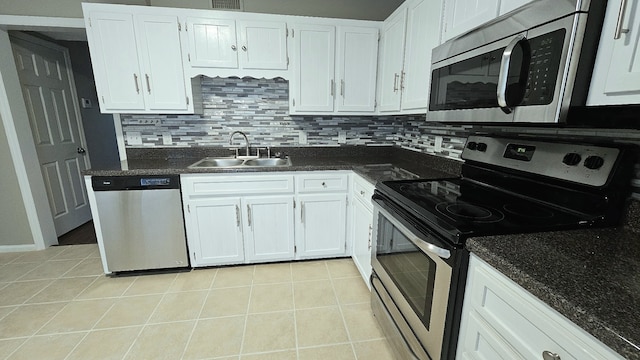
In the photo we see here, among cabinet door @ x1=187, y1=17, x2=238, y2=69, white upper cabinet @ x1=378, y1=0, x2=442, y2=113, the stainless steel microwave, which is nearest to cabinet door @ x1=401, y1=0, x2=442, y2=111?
white upper cabinet @ x1=378, y1=0, x2=442, y2=113

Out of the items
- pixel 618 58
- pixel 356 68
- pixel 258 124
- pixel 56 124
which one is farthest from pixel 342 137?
pixel 56 124

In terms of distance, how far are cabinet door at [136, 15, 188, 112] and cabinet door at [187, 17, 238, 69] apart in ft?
0.39

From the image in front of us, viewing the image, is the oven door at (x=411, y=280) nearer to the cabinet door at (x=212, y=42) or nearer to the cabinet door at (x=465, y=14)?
the cabinet door at (x=465, y=14)

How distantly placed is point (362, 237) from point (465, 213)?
3.49ft

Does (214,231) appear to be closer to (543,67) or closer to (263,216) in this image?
(263,216)

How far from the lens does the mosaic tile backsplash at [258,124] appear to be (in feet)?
8.27

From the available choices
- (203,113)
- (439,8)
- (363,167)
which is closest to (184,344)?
(363,167)

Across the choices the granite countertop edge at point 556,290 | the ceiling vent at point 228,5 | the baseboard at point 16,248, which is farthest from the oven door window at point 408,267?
the baseboard at point 16,248

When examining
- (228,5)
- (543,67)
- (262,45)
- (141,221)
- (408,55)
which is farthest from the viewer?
(228,5)

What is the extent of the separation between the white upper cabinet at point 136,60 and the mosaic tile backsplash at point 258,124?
11.9 inches

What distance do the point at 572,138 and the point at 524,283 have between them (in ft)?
2.69

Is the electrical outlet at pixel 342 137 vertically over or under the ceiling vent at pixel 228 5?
under

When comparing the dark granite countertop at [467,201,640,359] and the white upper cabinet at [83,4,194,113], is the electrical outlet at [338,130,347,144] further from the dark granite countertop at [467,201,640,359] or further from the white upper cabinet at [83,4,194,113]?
the dark granite countertop at [467,201,640,359]

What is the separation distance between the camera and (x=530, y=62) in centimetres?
91
